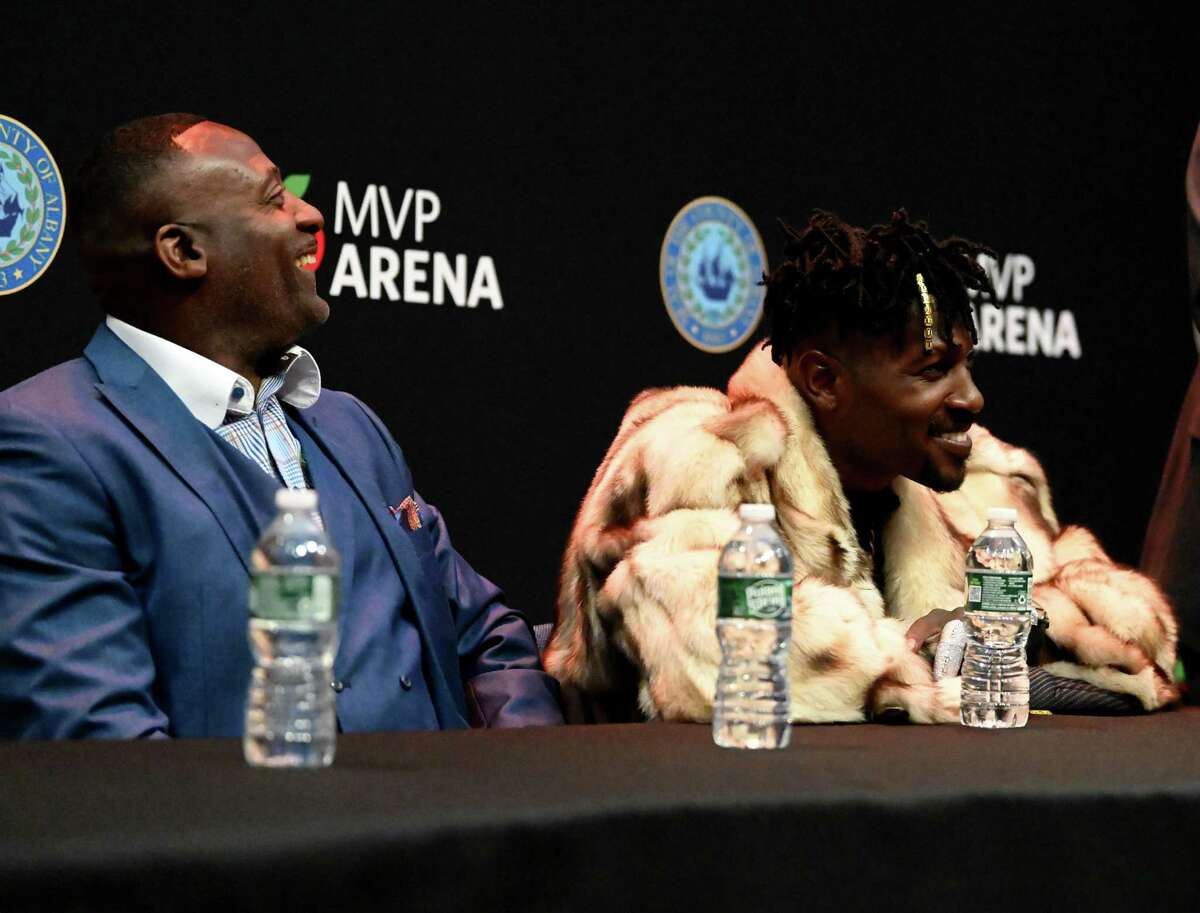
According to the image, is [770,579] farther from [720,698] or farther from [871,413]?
[871,413]

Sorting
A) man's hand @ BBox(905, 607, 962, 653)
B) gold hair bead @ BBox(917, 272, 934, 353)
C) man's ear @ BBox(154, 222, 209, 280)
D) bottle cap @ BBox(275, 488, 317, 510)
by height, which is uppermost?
man's ear @ BBox(154, 222, 209, 280)

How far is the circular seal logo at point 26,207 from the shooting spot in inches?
123

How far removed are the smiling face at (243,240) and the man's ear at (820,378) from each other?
2.40 ft

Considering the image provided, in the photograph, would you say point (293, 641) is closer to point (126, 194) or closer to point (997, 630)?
point (997, 630)

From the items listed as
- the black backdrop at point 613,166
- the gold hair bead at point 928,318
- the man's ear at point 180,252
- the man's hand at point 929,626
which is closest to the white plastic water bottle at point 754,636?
the man's hand at point 929,626

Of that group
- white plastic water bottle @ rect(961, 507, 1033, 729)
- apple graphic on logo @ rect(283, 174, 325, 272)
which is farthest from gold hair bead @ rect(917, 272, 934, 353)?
Answer: apple graphic on logo @ rect(283, 174, 325, 272)

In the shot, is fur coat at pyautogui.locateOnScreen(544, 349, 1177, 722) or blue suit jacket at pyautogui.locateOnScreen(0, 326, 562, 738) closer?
blue suit jacket at pyautogui.locateOnScreen(0, 326, 562, 738)

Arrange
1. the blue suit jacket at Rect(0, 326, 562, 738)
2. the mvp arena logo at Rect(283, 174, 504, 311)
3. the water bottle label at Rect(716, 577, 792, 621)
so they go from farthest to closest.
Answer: the mvp arena logo at Rect(283, 174, 504, 311), the blue suit jacket at Rect(0, 326, 562, 738), the water bottle label at Rect(716, 577, 792, 621)

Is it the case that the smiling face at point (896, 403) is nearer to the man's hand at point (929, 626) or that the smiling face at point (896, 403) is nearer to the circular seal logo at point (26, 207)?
the man's hand at point (929, 626)

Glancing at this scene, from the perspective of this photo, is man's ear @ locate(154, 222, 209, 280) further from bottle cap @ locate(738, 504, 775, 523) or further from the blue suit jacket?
bottle cap @ locate(738, 504, 775, 523)

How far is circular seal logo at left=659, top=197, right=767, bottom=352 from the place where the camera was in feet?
13.5

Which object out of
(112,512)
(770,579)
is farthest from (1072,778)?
(112,512)

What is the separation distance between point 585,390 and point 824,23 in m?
1.24

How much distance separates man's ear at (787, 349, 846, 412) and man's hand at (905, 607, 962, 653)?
34 cm
